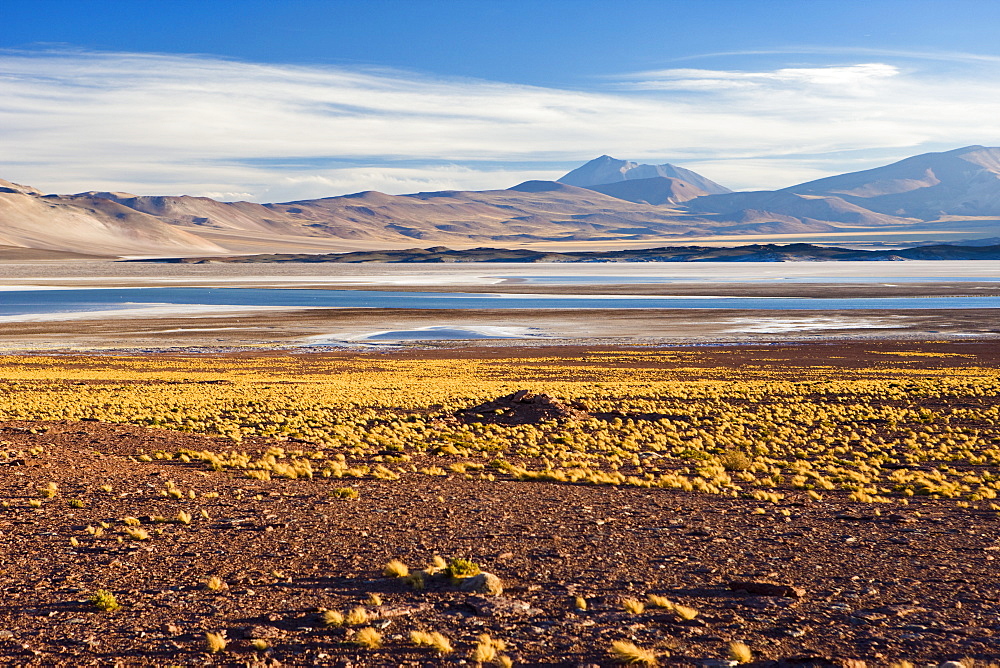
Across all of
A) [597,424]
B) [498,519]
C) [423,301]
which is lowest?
[597,424]

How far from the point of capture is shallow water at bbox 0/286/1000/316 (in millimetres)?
92938

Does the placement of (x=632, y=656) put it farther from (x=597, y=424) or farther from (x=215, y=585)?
(x=597, y=424)

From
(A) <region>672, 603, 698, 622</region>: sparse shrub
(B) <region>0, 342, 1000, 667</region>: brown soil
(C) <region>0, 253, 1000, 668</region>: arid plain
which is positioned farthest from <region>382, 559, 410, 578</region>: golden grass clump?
(A) <region>672, 603, 698, 622</region>: sparse shrub

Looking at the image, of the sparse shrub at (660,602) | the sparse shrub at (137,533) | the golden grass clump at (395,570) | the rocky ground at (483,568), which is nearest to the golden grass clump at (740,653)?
the rocky ground at (483,568)

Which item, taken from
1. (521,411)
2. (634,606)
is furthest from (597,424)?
(634,606)

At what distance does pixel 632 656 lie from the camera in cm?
798

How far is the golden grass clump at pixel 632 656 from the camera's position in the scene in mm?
7953

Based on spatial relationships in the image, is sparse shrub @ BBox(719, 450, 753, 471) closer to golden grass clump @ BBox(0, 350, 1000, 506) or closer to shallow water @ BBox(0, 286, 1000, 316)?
golden grass clump @ BBox(0, 350, 1000, 506)

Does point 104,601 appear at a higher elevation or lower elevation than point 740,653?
lower

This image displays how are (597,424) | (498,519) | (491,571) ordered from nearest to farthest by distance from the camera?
(491,571) < (498,519) < (597,424)

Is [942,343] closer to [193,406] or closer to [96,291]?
[193,406]

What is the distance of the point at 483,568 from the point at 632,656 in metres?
3.21

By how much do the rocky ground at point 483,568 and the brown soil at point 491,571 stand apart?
4 centimetres

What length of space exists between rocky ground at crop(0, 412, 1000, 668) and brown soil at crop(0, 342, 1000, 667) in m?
0.04
